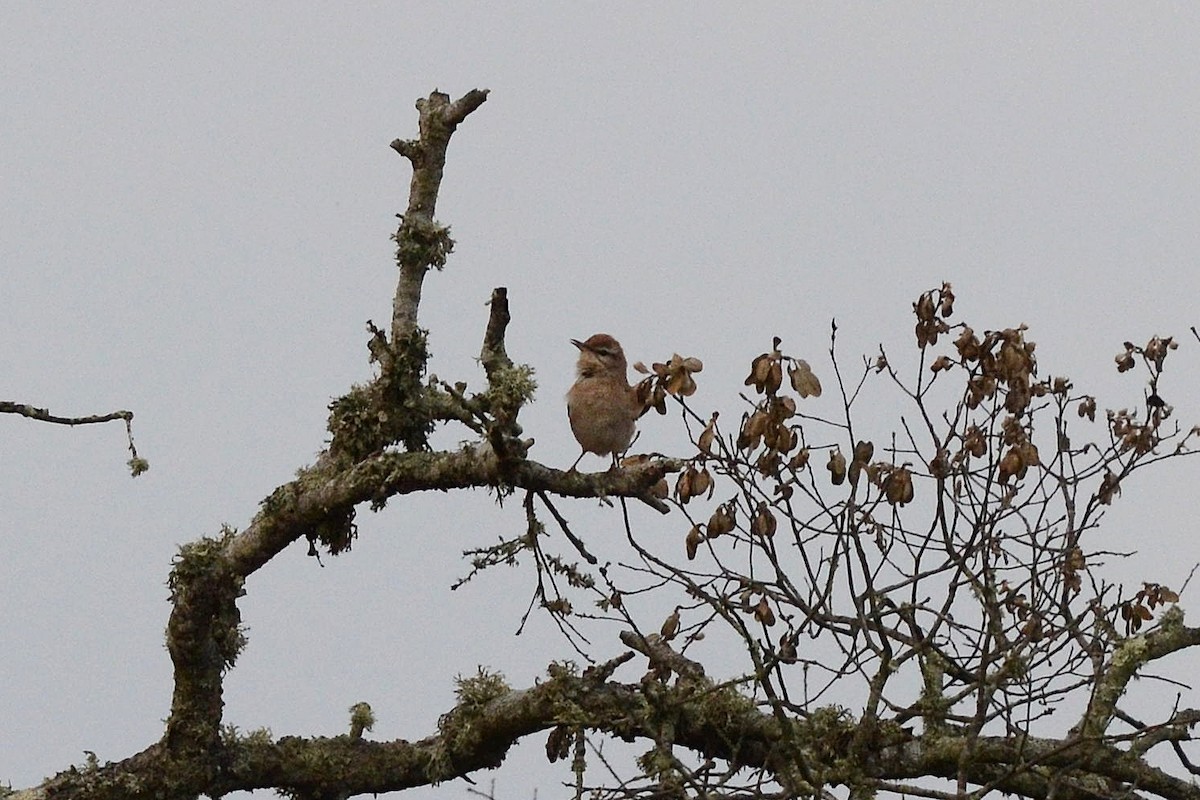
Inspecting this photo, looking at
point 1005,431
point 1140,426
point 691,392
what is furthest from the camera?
point 1140,426

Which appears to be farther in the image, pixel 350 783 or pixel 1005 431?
pixel 350 783

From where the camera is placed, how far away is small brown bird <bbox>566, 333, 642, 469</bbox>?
672 cm

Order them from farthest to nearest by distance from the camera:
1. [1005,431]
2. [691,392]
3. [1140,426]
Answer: [1140,426], [1005,431], [691,392]

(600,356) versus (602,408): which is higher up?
(600,356)

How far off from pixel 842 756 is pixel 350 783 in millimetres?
2007

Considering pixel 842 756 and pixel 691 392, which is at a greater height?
pixel 691 392

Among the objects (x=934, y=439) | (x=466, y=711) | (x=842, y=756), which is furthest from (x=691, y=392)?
(x=466, y=711)

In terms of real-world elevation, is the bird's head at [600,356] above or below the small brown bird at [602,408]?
above

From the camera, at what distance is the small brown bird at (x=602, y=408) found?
672 centimetres

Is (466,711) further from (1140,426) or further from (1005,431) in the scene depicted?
(1140,426)

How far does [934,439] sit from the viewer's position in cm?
596

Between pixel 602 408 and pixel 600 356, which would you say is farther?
pixel 600 356

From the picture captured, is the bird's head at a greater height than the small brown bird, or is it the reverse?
the bird's head

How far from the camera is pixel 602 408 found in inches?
265
